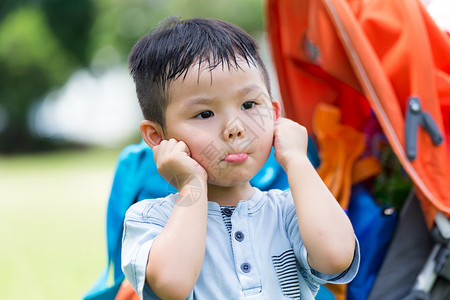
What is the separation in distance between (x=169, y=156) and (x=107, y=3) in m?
12.7

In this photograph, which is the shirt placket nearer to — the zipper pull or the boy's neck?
the boy's neck

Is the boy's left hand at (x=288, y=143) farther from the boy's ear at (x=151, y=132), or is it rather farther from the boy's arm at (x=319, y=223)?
the boy's ear at (x=151, y=132)

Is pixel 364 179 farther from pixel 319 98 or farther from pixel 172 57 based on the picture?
pixel 172 57

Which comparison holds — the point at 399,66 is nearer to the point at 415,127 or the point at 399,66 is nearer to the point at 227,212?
the point at 415,127

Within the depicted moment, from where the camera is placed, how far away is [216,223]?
118cm

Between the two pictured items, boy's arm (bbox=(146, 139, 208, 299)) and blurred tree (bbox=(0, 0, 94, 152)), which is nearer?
boy's arm (bbox=(146, 139, 208, 299))

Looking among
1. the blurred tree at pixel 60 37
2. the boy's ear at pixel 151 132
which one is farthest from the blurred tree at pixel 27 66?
the boy's ear at pixel 151 132

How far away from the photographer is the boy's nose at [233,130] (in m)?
1.12

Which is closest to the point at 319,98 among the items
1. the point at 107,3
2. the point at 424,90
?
the point at 424,90

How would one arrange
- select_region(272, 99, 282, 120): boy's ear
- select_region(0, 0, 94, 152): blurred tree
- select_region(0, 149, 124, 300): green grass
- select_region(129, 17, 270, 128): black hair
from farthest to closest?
select_region(0, 0, 94, 152): blurred tree → select_region(0, 149, 124, 300): green grass → select_region(272, 99, 282, 120): boy's ear → select_region(129, 17, 270, 128): black hair

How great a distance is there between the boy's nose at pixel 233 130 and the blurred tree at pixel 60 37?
11.2m

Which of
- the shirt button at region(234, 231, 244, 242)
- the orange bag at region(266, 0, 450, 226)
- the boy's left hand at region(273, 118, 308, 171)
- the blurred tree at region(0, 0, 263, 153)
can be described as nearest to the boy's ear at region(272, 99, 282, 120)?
the boy's left hand at region(273, 118, 308, 171)

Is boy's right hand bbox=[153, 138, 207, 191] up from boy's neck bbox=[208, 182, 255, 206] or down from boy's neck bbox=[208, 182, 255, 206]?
up

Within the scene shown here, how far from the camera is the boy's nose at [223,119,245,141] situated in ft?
3.67
